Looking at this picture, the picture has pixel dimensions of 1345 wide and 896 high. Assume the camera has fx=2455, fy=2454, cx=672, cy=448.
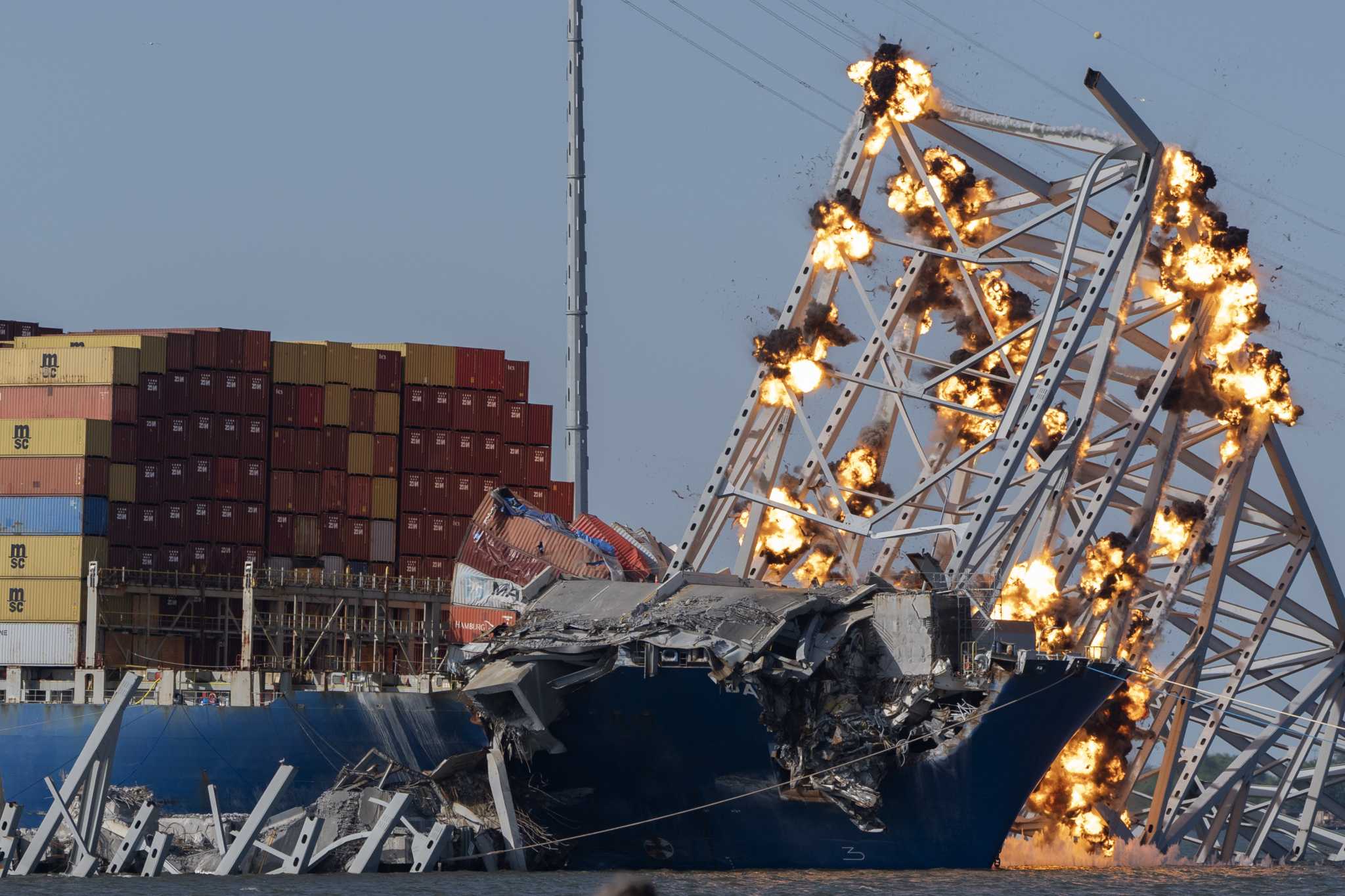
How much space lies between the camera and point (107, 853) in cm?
5922

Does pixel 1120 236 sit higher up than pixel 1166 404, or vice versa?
pixel 1120 236

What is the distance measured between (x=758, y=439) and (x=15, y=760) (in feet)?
82.4

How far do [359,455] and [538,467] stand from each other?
22.3 ft

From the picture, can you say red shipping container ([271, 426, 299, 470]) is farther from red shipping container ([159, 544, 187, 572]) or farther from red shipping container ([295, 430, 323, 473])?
red shipping container ([159, 544, 187, 572])

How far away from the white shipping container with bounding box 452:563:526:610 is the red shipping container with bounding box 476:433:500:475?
15237mm

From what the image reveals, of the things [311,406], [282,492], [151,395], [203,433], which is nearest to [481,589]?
[282,492]

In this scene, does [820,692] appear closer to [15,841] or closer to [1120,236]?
[1120,236]

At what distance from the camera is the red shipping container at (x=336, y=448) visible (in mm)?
83375

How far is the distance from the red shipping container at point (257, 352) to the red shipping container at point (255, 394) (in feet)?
0.78

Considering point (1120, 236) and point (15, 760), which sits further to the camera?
point (15, 760)

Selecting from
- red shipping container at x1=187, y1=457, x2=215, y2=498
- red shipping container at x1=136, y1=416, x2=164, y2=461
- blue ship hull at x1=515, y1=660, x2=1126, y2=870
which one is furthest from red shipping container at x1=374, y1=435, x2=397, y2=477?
blue ship hull at x1=515, y1=660, x2=1126, y2=870

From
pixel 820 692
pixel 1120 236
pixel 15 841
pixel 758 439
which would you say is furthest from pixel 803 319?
pixel 15 841

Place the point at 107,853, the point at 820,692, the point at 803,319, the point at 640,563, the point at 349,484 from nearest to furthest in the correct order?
1. the point at 820,692
2. the point at 107,853
3. the point at 803,319
4. the point at 640,563
5. the point at 349,484

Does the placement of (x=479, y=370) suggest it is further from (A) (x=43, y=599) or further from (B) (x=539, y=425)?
(A) (x=43, y=599)
